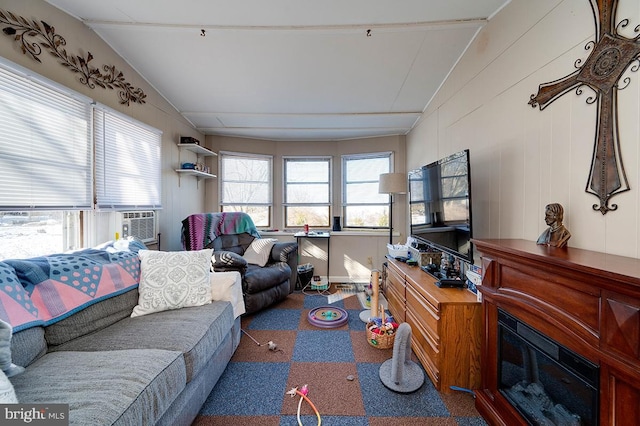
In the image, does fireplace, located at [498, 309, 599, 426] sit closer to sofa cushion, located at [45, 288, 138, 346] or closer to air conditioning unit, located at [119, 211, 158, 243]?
sofa cushion, located at [45, 288, 138, 346]

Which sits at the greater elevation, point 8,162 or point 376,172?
point 376,172

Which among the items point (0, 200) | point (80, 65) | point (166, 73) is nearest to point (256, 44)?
point (166, 73)

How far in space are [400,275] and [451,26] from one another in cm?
209

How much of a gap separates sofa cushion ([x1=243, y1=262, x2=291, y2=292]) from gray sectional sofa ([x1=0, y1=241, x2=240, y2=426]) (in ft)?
2.67

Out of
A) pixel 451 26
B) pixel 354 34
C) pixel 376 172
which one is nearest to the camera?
pixel 451 26

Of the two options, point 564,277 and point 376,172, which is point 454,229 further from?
point 376,172

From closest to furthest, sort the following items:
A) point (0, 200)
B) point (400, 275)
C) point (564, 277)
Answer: point (564, 277) < point (0, 200) < point (400, 275)

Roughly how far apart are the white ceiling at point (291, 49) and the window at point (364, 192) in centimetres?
94

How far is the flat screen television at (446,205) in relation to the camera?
5.45ft

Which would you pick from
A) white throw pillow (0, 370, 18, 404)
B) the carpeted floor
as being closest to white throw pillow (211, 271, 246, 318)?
the carpeted floor

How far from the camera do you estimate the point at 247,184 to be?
408cm

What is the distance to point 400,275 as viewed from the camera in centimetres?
229

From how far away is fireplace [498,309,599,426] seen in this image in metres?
0.88

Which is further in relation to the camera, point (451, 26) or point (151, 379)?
point (451, 26)
